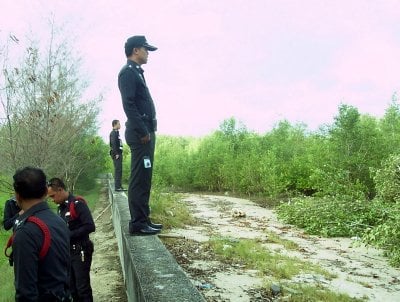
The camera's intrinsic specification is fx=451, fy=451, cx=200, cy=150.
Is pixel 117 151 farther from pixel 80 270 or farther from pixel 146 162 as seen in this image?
pixel 80 270

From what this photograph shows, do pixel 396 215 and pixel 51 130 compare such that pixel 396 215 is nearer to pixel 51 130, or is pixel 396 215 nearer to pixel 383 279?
pixel 383 279

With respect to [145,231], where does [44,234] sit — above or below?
above

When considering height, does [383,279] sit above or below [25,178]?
below

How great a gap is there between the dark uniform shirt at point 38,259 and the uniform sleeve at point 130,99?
7.22 feet

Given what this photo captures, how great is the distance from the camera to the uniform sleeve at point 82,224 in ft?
14.7

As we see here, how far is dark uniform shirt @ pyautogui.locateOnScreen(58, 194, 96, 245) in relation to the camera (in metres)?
4.50

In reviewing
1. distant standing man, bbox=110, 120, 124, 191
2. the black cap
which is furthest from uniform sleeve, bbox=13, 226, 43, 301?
distant standing man, bbox=110, 120, 124, 191

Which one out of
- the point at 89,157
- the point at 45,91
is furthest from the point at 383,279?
the point at 89,157

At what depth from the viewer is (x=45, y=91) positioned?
10.2 m

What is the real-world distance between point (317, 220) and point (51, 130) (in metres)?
6.32

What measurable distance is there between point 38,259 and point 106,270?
517 centimetres

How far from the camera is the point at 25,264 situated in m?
A: 2.28

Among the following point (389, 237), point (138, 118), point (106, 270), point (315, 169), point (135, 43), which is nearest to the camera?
point (138, 118)

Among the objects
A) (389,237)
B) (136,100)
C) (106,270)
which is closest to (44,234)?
(136,100)
